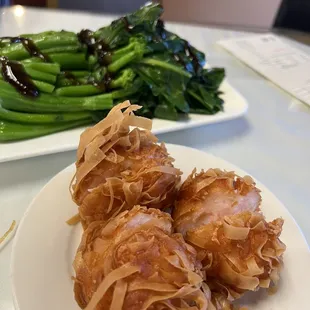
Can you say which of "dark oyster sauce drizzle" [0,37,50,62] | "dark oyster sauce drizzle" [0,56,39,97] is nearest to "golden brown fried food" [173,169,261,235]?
"dark oyster sauce drizzle" [0,56,39,97]

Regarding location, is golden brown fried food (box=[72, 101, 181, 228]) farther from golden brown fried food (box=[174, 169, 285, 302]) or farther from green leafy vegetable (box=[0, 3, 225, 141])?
green leafy vegetable (box=[0, 3, 225, 141])

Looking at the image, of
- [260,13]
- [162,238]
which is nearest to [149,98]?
[162,238]

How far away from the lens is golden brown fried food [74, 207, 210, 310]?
3.39ft

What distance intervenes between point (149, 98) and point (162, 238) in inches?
48.7

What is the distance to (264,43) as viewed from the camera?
3412mm

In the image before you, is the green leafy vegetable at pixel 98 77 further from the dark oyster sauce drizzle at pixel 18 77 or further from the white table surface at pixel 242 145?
the white table surface at pixel 242 145

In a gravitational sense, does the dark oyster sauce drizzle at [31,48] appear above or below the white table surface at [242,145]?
above

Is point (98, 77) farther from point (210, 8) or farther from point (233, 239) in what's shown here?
point (210, 8)

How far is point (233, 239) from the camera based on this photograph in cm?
A: 122

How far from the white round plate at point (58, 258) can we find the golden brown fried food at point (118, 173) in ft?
0.33

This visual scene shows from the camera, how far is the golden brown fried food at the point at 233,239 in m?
1.21

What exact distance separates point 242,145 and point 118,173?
1.01m

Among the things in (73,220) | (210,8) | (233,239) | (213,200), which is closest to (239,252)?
(233,239)

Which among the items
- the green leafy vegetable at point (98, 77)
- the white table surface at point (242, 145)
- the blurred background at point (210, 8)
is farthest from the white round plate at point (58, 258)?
the blurred background at point (210, 8)
